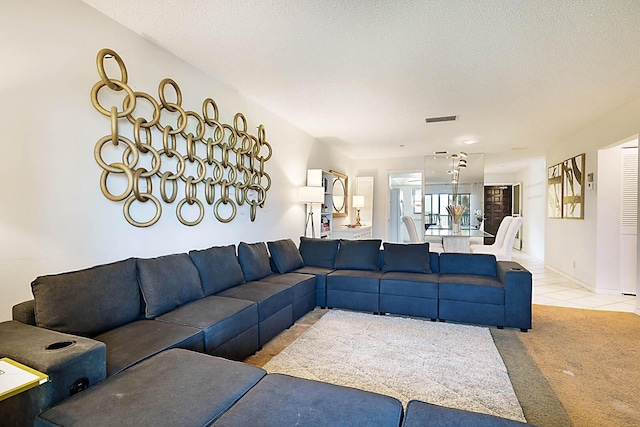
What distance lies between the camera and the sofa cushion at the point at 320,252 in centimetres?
432

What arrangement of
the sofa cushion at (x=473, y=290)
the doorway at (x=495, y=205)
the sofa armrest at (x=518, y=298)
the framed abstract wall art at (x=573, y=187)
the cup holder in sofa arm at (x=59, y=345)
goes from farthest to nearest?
1. the doorway at (x=495, y=205)
2. the framed abstract wall art at (x=573, y=187)
3. the sofa cushion at (x=473, y=290)
4. the sofa armrest at (x=518, y=298)
5. the cup holder in sofa arm at (x=59, y=345)

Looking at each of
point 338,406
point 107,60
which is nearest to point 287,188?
point 107,60

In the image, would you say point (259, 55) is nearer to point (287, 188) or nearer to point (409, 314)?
point (287, 188)

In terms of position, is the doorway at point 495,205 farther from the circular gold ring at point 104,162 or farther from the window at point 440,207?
the circular gold ring at point 104,162

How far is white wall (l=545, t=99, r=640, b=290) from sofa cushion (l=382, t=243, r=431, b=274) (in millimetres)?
2787

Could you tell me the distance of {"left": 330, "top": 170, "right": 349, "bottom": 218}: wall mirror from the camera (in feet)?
21.9

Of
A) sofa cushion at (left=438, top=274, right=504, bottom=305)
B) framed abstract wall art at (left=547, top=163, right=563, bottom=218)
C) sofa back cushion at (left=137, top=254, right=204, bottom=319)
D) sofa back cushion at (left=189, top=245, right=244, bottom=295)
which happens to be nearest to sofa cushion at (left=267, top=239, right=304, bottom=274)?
sofa back cushion at (left=189, top=245, right=244, bottom=295)

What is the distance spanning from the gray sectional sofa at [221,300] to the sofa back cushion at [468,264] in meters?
0.01

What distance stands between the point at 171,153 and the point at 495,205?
35.6 ft

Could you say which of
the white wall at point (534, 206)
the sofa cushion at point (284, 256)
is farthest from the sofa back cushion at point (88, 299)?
the white wall at point (534, 206)

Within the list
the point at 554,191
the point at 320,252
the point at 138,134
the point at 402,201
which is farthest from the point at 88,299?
the point at 402,201

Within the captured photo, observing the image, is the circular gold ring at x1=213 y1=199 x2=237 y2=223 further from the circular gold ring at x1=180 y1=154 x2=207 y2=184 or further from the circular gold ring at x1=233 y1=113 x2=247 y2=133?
the circular gold ring at x1=233 y1=113 x2=247 y2=133

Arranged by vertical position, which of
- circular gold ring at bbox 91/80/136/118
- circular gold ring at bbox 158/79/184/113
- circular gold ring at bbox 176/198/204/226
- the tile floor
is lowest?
the tile floor

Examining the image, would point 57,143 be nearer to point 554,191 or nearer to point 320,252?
point 320,252
